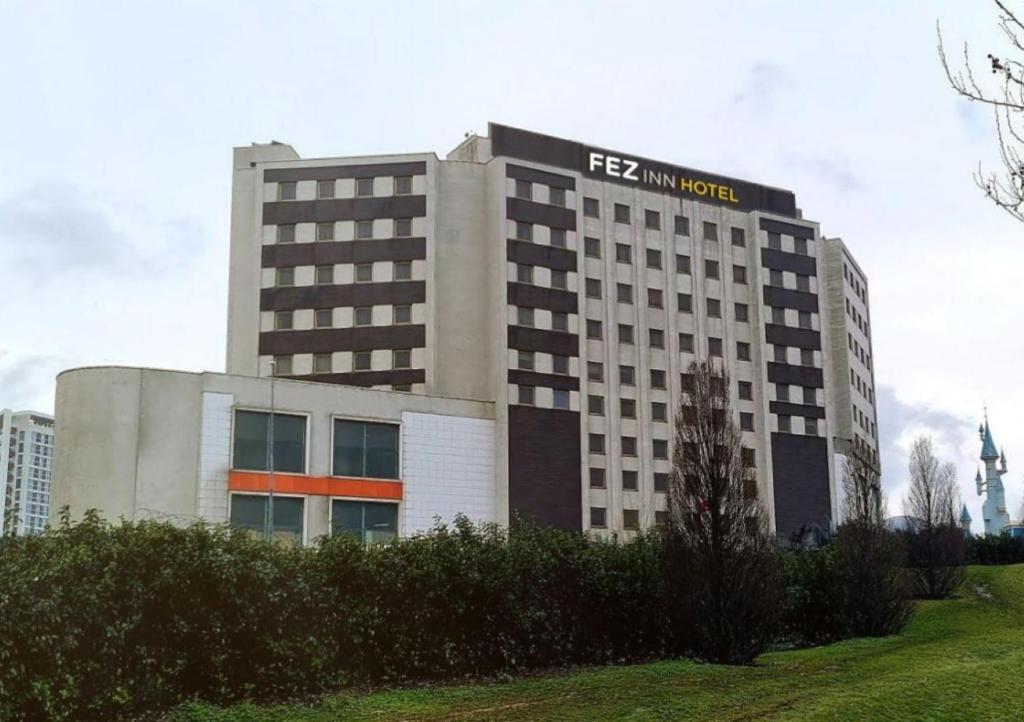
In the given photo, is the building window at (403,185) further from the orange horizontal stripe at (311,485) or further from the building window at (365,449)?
the orange horizontal stripe at (311,485)

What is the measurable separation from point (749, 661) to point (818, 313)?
67544 mm

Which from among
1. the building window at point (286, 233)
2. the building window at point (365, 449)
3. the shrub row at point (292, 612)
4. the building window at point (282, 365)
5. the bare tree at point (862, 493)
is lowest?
the shrub row at point (292, 612)

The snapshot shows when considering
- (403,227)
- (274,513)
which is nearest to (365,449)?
(274,513)

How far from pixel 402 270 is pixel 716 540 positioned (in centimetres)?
5109

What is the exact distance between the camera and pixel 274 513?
62.6 metres

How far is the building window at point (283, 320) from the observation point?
76.3 metres

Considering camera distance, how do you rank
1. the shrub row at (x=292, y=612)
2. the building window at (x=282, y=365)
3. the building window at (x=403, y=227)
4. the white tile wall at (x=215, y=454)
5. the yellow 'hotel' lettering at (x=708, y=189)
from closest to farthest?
1. the shrub row at (x=292, y=612)
2. the white tile wall at (x=215, y=454)
3. the building window at (x=282, y=365)
4. the building window at (x=403, y=227)
5. the yellow 'hotel' lettering at (x=708, y=189)

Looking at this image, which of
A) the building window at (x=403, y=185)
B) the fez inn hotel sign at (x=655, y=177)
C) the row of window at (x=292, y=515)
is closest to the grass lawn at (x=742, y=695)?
the row of window at (x=292, y=515)

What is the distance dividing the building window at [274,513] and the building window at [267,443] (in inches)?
61.7

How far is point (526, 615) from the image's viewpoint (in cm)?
2594

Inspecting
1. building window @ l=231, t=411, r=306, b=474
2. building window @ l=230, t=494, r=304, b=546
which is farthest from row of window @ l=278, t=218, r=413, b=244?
building window @ l=230, t=494, r=304, b=546

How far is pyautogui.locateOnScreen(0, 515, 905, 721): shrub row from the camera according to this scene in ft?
62.1

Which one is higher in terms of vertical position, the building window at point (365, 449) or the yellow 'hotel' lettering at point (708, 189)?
the yellow 'hotel' lettering at point (708, 189)

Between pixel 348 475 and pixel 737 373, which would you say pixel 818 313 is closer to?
pixel 737 373
